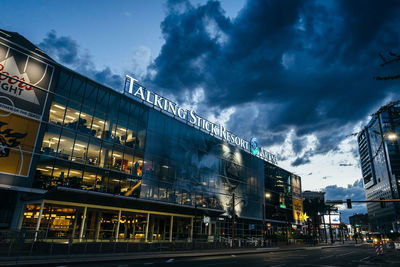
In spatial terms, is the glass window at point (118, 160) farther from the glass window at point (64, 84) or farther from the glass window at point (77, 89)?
the glass window at point (64, 84)

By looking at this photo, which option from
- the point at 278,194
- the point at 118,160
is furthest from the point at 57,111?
the point at 278,194

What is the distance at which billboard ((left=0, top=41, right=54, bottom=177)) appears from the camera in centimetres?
2508

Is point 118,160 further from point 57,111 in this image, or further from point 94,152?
point 57,111

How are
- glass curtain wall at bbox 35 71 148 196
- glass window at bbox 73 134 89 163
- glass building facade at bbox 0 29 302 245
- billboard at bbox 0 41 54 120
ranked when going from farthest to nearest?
glass window at bbox 73 134 89 163, glass curtain wall at bbox 35 71 148 196, glass building facade at bbox 0 29 302 245, billboard at bbox 0 41 54 120

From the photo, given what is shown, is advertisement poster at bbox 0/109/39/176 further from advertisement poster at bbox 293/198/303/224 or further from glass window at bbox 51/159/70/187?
advertisement poster at bbox 293/198/303/224

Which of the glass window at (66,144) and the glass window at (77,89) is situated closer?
the glass window at (66,144)

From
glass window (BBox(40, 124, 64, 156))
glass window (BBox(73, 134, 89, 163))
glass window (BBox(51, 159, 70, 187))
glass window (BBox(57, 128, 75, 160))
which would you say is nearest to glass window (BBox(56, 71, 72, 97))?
glass window (BBox(40, 124, 64, 156))

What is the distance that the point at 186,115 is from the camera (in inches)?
1813

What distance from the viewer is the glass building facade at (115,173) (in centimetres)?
2655

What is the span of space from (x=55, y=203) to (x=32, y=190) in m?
2.43

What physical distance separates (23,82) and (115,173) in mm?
13840

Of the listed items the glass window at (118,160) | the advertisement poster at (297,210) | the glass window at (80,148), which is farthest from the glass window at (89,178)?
the advertisement poster at (297,210)

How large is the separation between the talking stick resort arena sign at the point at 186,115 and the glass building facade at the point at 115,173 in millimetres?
1144

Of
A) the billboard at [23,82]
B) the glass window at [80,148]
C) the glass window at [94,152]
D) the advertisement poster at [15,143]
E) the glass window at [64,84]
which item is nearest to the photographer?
the advertisement poster at [15,143]
